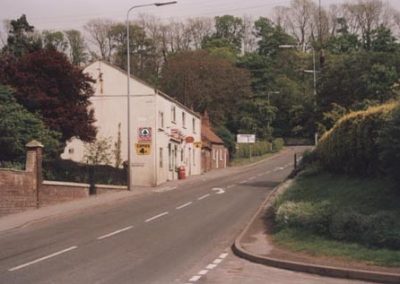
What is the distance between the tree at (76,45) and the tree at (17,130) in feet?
199

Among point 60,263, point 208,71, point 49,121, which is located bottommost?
point 60,263

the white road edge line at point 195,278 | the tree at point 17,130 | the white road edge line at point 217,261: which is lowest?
the white road edge line at point 217,261

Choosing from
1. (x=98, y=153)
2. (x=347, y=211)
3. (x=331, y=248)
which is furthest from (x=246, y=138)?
(x=331, y=248)

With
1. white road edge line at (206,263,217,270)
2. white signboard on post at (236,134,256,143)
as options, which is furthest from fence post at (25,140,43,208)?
white signboard on post at (236,134,256,143)

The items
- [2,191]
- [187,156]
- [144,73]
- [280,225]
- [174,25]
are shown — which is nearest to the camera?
[280,225]

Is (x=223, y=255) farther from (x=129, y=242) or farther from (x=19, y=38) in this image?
(x=19, y=38)

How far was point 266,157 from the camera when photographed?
8675 centimetres

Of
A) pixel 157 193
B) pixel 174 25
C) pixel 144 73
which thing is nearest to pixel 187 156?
pixel 157 193

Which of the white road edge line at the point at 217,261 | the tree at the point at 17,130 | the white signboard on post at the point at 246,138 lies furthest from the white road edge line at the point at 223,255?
the white signboard on post at the point at 246,138

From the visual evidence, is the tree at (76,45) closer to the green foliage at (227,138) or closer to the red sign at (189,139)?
the green foliage at (227,138)

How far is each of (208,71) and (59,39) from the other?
20.3 meters

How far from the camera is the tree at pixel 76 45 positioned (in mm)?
93131

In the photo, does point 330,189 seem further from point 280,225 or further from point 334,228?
point 334,228

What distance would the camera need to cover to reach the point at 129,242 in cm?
1883
